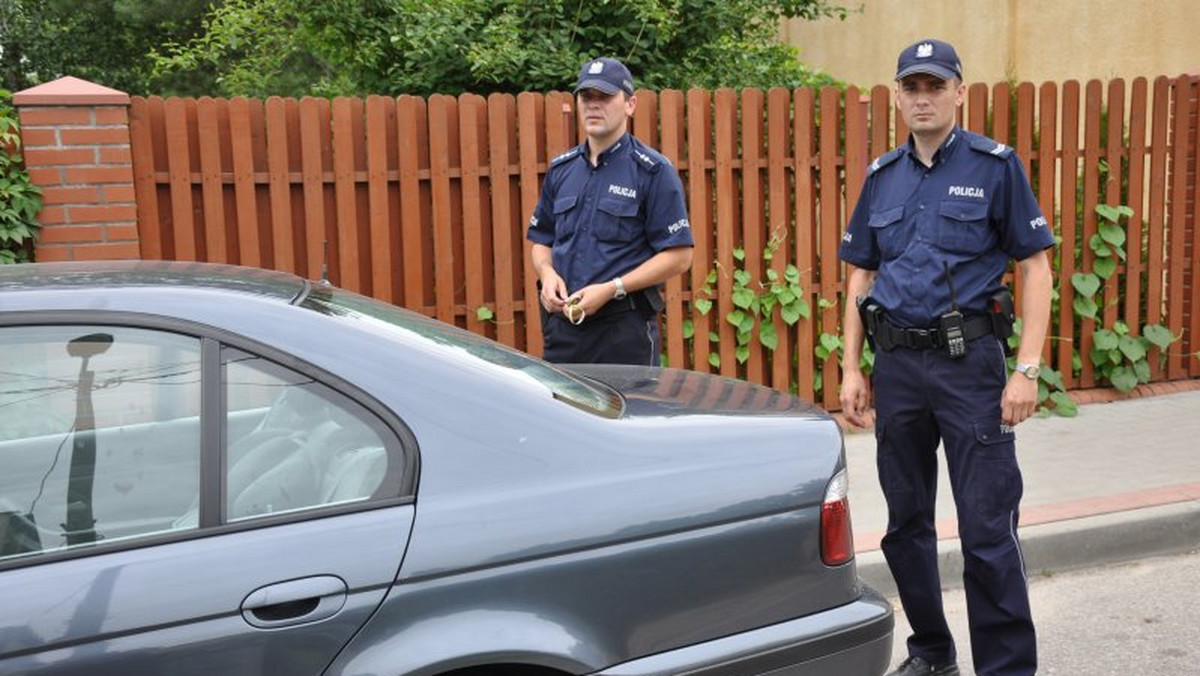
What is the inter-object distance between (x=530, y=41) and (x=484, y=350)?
4.72 metres

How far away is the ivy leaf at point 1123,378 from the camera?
697 centimetres

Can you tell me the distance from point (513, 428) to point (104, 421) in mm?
786

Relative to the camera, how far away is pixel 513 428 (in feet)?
7.88

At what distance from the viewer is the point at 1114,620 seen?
4.25 meters

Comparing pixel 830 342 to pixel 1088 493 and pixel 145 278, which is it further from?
pixel 145 278

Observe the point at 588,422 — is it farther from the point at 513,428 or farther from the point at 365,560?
the point at 365,560

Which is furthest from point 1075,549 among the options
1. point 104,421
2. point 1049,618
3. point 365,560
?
point 104,421

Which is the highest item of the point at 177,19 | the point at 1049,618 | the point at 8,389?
the point at 177,19

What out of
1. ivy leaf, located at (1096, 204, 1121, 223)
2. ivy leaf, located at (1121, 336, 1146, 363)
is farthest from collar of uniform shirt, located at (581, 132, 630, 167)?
ivy leaf, located at (1121, 336, 1146, 363)

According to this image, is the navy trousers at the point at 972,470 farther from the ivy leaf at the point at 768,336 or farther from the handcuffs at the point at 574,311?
the ivy leaf at the point at 768,336

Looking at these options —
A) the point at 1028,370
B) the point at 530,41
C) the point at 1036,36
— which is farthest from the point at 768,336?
the point at 1036,36

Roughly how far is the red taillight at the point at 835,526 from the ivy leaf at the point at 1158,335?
5208mm

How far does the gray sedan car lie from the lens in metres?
2.11

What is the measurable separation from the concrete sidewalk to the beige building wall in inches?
142
